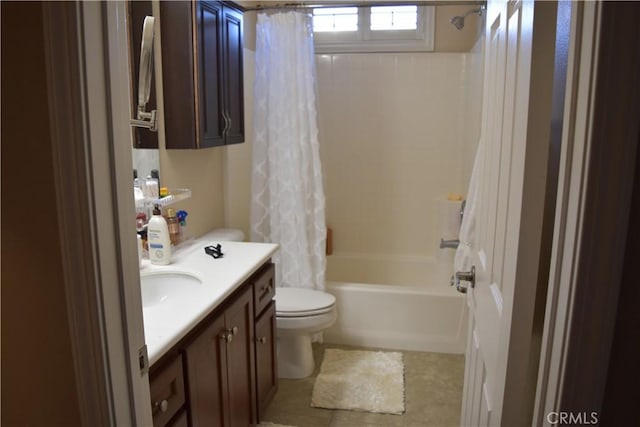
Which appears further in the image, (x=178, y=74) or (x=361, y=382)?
(x=361, y=382)

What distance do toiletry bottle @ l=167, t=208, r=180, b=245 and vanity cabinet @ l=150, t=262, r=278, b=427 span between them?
0.42 metres

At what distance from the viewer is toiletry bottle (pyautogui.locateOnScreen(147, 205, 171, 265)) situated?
6.51 feet

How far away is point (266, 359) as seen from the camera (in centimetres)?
229

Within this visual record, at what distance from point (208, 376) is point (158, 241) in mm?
600

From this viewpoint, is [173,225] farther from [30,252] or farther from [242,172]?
[30,252]

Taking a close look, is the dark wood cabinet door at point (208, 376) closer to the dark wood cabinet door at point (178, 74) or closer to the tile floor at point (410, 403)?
the tile floor at point (410, 403)

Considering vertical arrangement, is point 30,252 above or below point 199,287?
above

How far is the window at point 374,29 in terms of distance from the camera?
11.3ft

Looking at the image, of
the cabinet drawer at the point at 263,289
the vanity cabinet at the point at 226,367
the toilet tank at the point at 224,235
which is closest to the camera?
the vanity cabinet at the point at 226,367

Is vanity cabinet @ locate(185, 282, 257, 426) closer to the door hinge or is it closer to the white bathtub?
the door hinge

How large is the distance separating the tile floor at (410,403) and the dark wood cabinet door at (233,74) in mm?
1310

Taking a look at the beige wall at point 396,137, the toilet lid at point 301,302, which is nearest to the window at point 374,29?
the beige wall at point 396,137

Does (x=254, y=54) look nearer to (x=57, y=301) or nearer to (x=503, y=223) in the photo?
(x=503, y=223)

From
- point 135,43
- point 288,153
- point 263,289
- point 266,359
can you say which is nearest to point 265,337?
point 266,359
